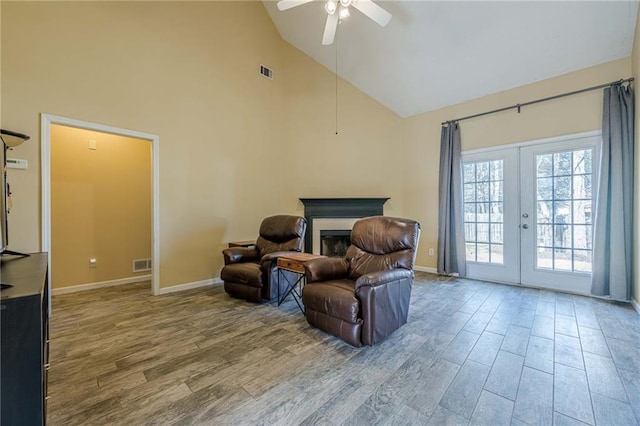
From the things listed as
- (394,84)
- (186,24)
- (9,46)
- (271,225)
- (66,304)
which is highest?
(186,24)

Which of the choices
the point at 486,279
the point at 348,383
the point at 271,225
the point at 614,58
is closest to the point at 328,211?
the point at 271,225

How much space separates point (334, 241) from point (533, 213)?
10.4 ft

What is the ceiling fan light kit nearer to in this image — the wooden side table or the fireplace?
the wooden side table

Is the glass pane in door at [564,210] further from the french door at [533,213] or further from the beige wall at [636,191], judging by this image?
the beige wall at [636,191]

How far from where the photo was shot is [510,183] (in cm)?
405

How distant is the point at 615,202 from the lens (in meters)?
3.12

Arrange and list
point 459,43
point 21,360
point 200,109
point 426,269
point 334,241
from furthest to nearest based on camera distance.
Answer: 1. point 334,241
2. point 426,269
3. point 200,109
4. point 459,43
5. point 21,360

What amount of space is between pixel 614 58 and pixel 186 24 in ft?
18.2

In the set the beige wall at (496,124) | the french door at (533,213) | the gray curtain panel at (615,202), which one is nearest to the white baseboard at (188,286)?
the beige wall at (496,124)

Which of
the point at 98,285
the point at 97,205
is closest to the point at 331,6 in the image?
the point at 97,205

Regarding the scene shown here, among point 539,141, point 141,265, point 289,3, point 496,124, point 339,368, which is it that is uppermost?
point 289,3

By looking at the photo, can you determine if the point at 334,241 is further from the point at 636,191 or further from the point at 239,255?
the point at 636,191

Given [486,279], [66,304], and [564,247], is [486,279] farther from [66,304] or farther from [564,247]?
[66,304]

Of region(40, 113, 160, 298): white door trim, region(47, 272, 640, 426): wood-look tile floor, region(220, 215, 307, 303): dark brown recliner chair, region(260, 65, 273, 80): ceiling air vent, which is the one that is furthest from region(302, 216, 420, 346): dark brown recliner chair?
region(260, 65, 273, 80): ceiling air vent
